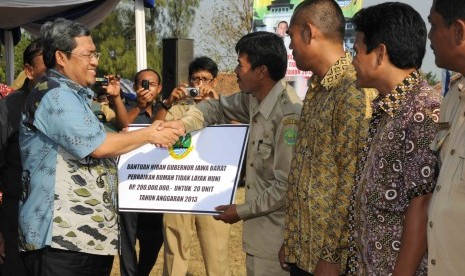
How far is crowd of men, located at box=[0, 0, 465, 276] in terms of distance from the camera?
2486 mm

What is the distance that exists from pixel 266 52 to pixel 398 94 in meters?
1.37

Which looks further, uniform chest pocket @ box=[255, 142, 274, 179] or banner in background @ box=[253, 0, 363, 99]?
banner in background @ box=[253, 0, 363, 99]

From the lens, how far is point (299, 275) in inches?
133

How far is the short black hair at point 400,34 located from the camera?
8.72ft

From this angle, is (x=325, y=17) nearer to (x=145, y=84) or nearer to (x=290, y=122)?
(x=290, y=122)

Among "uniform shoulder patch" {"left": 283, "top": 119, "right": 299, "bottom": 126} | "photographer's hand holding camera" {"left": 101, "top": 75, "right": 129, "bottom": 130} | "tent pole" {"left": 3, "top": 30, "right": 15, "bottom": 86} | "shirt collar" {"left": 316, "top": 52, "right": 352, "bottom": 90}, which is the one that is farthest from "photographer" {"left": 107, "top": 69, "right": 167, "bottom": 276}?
"tent pole" {"left": 3, "top": 30, "right": 15, "bottom": 86}

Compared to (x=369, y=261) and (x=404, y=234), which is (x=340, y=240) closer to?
(x=369, y=261)

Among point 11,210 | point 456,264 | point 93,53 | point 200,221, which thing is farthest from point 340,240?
point 200,221

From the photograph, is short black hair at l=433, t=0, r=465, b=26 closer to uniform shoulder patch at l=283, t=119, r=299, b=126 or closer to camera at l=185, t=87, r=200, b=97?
uniform shoulder patch at l=283, t=119, r=299, b=126

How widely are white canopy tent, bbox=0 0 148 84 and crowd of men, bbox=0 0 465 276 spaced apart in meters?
5.47

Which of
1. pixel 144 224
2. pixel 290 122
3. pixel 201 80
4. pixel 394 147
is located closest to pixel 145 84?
pixel 201 80

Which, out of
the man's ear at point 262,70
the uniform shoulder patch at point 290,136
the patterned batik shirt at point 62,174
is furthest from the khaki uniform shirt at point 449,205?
the patterned batik shirt at point 62,174

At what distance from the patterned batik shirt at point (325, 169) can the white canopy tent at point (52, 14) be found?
7.01m

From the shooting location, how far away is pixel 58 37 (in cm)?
366
